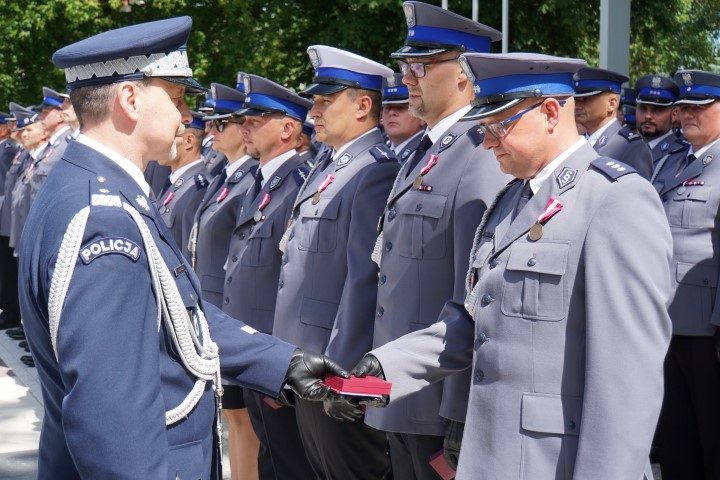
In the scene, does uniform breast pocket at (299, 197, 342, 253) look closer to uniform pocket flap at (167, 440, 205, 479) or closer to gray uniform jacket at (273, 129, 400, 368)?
gray uniform jacket at (273, 129, 400, 368)

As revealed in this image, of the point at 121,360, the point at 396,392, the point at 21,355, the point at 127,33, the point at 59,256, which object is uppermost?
the point at 127,33

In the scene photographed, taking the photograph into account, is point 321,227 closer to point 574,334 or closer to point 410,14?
point 410,14

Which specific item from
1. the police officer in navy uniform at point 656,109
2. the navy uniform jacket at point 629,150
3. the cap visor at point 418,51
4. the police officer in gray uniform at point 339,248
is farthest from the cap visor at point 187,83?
the police officer in navy uniform at point 656,109

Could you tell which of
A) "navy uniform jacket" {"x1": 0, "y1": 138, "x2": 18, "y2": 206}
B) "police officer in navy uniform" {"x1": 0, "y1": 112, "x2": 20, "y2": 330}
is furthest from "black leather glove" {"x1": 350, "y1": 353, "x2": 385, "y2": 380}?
"navy uniform jacket" {"x1": 0, "y1": 138, "x2": 18, "y2": 206}

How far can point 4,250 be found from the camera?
1232cm

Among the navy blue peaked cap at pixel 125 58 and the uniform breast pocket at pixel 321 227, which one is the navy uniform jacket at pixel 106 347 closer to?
the navy blue peaked cap at pixel 125 58

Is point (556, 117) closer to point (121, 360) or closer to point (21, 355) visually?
point (121, 360)

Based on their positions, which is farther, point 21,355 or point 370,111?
point 21,355

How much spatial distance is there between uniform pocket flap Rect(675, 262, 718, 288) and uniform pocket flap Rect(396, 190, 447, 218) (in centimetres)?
210

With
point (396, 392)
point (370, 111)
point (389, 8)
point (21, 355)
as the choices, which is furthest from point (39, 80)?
point (396, 392)

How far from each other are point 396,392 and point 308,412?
1.09 metres

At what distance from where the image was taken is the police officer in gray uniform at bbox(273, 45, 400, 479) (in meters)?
4.31

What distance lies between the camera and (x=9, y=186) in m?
12.5

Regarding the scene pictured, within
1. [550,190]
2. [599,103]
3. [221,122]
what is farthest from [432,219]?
[599,103]
